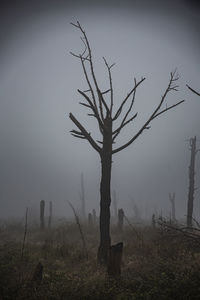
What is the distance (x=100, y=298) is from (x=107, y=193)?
10.6ft

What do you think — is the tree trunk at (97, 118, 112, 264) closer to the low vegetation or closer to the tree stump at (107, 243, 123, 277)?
the low vegetation

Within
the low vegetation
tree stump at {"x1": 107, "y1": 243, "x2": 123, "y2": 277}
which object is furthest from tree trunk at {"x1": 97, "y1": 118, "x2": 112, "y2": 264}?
tree stump at {"x1": 107, "y1": 243, "x2": 123, "y2": 277}

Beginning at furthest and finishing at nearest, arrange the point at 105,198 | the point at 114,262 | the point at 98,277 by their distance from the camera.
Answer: the point at 105,198 → the point at 114,262 → the point at 98,277

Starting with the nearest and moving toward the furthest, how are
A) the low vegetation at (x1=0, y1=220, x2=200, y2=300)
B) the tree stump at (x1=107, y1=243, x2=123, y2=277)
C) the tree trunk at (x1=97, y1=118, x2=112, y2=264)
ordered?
the low vegetation at (x1=0, y1=220, x2=200, y2=300), the tree stump at (x1=107, y1=243, x2=123, y2=277), the tree trunk at (x1=97, y1=118, x2=112, y2=264)

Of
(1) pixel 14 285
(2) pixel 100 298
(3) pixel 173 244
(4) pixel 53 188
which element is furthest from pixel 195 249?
(4) pixel 53 188

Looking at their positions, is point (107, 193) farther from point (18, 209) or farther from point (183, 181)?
point (183, 181)

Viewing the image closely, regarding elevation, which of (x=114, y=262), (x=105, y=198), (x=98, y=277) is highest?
(x=105, y=198)

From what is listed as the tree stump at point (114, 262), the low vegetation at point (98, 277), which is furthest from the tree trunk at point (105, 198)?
the tree stump at point (114, 262)

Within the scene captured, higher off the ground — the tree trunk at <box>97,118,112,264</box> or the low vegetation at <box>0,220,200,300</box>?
the tree trunk at <box>97,118,112,264</box>

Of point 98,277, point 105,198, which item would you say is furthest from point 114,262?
point 105,198

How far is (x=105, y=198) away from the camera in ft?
22.7

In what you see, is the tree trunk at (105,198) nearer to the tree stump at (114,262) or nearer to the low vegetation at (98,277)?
A: the low vegetation at (98,277)

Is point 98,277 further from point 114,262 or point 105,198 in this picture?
point 105,198

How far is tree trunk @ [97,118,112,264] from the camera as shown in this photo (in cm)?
641
